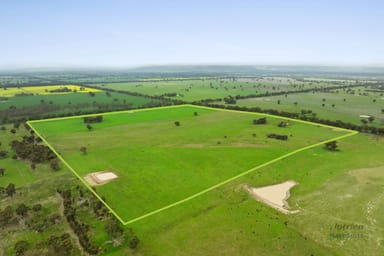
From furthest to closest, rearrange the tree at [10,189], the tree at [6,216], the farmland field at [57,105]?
the farmland field at [57,105]
the tree at [10,189]
the tree at [6,216]

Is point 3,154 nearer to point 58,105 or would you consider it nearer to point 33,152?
point 33,152

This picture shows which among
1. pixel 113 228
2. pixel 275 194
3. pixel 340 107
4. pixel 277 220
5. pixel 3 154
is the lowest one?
pixel 277 220

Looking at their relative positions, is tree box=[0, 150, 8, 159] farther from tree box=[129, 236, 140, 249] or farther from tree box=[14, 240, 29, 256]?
tree box=[129, 236, 140, 249]

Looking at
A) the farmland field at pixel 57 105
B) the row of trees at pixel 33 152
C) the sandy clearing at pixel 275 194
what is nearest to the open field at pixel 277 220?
the sandy clearing at pixel 275 194

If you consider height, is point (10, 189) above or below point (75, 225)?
above

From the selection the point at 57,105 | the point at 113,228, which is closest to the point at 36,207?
the point at 113,228

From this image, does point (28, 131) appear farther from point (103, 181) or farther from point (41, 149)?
point (103, 181)

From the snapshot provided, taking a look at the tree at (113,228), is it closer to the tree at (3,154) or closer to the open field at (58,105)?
the tree at (3,154)
